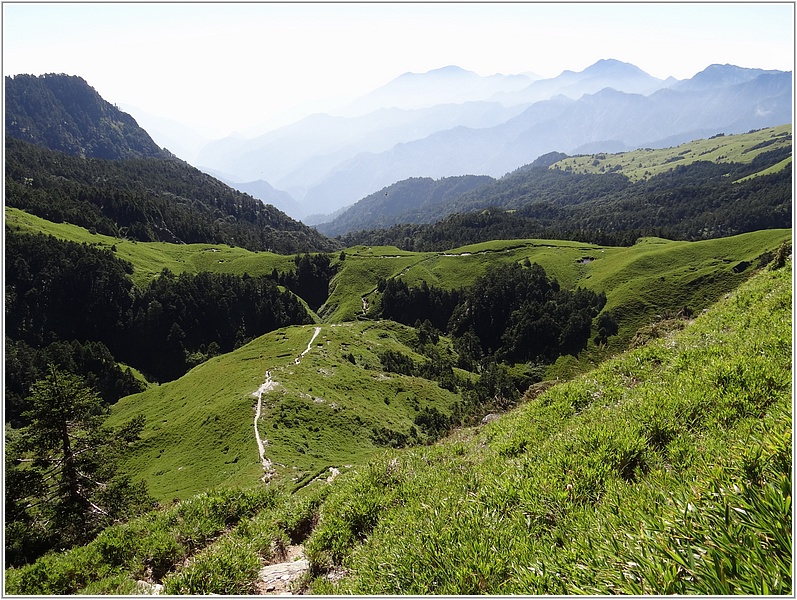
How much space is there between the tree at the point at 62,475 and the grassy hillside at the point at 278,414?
462 inches

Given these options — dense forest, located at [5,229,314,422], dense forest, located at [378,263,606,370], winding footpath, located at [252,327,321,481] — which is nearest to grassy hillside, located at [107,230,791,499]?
winding footpath, located at [252,327,321,481]

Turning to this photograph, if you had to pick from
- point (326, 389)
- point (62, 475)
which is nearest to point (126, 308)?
point (326, 389)

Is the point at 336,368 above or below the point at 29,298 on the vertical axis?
below

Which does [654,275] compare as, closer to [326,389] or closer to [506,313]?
[506,313]

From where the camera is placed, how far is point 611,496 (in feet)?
17.1

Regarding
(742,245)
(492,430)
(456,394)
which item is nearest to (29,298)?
(456,394)

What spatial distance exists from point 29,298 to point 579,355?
224459 millimetres

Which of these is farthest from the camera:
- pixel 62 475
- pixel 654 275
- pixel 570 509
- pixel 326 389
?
pixel 654 275

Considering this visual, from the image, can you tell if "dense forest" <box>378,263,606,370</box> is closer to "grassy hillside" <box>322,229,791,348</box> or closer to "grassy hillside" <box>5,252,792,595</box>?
"grassy hillside" <box>322,229,791,348</box>

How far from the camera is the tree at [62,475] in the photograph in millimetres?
21844

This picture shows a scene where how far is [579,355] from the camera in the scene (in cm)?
14988

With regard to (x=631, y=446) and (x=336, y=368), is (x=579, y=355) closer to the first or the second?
(x=336, y=368)

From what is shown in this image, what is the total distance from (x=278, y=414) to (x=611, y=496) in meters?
69.1

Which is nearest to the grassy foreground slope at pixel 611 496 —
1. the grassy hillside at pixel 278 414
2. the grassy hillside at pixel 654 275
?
the grassy hillside at pixel 278 414
